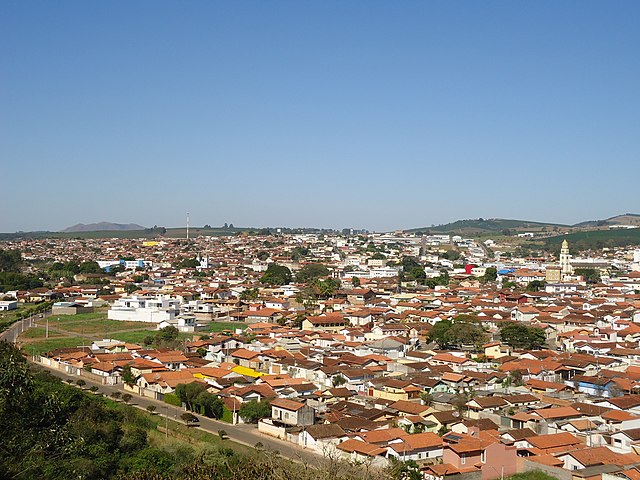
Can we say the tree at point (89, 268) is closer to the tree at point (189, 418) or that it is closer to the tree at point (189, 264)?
the tree at point (189, 264)

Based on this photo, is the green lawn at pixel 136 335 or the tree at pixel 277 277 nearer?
the green lawn at pixel 136 335

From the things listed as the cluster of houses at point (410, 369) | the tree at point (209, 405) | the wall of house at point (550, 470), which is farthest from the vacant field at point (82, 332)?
the wall of house at point (550, 470)

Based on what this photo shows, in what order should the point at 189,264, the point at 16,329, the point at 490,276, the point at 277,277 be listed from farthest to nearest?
1. the point at 189,264
2. the point at 490,276
3. the point at 277,277
4. the point at 16,329

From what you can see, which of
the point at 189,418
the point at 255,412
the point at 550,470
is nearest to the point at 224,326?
the point at 189,418

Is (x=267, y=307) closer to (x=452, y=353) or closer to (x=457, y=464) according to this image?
(x=452, y=353)

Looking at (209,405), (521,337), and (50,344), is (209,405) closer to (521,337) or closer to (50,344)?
(50,344)

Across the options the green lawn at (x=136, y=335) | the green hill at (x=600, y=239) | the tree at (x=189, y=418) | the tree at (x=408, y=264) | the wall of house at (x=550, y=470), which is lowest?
the green lawn at (x=136, y=335)

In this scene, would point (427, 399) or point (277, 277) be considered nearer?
point (427, 399)
